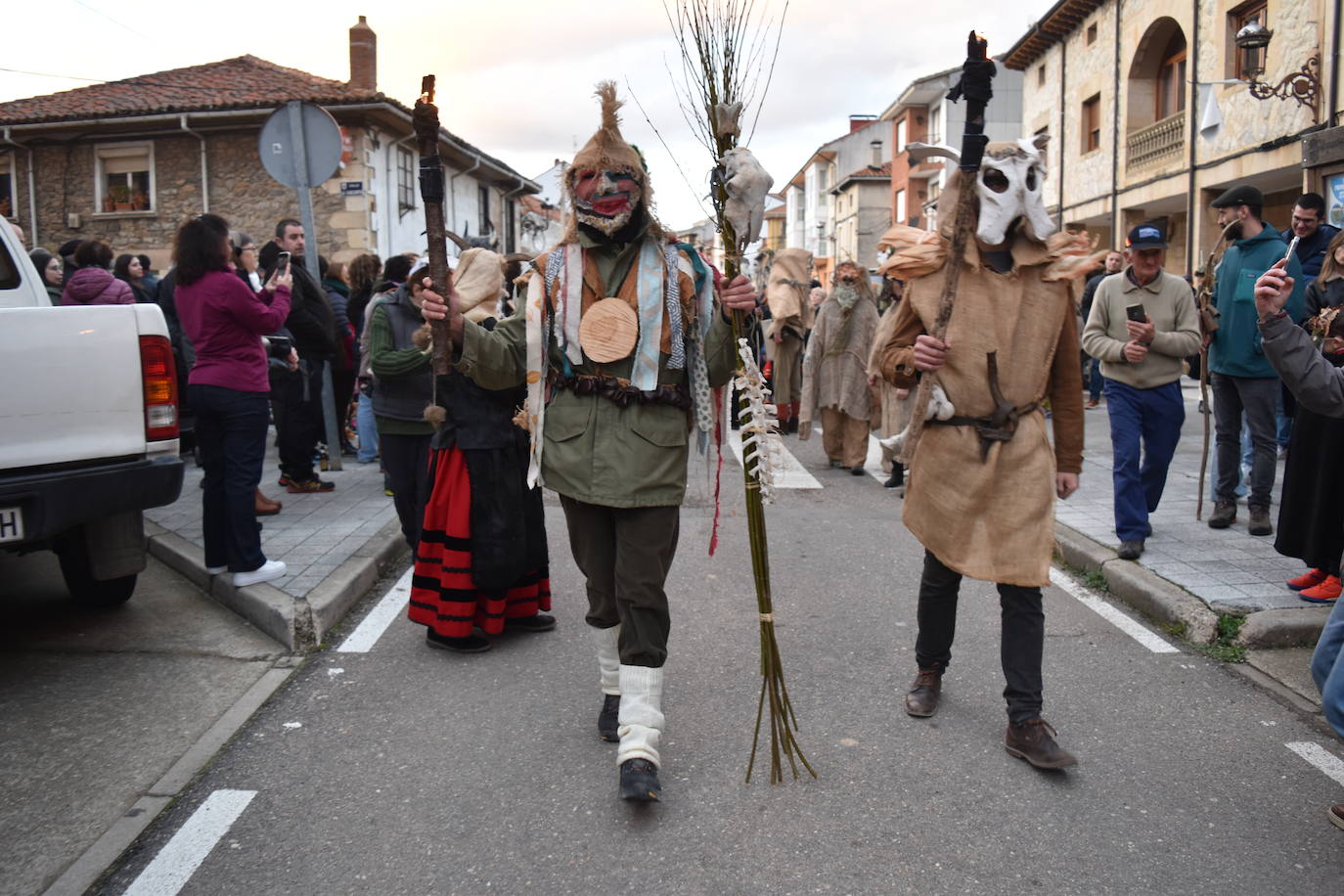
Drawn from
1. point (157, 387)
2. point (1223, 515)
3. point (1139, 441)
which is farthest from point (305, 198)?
point (1223, 515)

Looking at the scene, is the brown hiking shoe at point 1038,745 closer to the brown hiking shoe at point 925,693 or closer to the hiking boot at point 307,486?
the brown hiking shoe at point 925,693

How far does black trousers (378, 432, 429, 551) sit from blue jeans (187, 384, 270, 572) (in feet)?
2.06

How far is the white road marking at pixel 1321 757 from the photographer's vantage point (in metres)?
3.60

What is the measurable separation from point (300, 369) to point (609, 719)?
5713 mm

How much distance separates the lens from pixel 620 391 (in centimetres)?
350

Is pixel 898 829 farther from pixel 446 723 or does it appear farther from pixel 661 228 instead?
pixel 661 228

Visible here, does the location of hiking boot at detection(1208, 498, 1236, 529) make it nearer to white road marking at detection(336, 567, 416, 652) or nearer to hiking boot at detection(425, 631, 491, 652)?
hiking boot at detection(425, 631, 491, 652)

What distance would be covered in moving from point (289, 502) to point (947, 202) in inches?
230

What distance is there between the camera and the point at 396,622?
17.8ft

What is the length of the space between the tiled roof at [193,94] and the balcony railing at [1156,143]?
50.0 feet

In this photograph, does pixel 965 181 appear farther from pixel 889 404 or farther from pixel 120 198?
pixel 120 198

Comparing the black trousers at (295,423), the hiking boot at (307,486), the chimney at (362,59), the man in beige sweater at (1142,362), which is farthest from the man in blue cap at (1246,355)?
the chimney at (362,59)

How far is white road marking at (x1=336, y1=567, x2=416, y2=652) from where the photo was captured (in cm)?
505

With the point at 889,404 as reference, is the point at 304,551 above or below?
below
